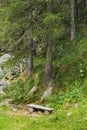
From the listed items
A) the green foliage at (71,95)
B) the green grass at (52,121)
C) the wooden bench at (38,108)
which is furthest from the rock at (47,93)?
the green grass at (52,121)

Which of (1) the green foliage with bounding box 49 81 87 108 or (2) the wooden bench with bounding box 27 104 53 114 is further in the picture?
(1) the green foliage with bounding box 49 81 87 108

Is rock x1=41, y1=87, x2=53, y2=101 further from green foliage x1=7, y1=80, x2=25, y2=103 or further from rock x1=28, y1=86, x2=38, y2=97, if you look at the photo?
green foliage x1=7, y1=80, x2=25, y2=103

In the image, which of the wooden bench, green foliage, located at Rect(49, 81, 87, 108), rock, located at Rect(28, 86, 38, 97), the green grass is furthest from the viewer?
rock, located at Rect(28, 86, 38, 97)

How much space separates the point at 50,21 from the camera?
20.1 metres

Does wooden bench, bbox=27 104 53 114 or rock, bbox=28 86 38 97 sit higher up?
rock, bbox=28 86 38 97

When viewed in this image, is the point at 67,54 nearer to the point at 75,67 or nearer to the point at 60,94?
the point at 75,67

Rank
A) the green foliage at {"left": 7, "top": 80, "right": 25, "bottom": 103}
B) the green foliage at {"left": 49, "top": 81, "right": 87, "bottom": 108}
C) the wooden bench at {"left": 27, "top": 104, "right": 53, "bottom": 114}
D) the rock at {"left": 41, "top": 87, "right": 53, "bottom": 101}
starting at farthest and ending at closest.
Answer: the green foliage at {"left": 7, "top": 80, "right": 25, "bottom": 103} → the rock at {"left": 41, "top": 87, "right": 53, "bottom": 101} → the green foliage at {"left": 49, "top": 81, "right": 87, "bottom": 108} → the wooden bench at {"left": 27, "top": 104, "right": 53, "bottom": 114}

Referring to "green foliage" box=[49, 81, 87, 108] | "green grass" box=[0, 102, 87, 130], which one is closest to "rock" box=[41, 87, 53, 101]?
"green foliage" box=[49, 81, 87, 108]

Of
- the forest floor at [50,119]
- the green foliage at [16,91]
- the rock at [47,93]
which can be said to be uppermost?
the rock at [47,93]

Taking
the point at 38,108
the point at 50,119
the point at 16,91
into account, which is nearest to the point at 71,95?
the point at 38,108

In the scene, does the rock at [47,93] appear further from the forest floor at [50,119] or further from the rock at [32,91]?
the forest floor at [50,119]

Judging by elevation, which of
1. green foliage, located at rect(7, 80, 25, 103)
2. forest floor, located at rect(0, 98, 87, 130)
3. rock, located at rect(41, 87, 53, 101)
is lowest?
green foliage, located at rect(7, 80, 25, 103)

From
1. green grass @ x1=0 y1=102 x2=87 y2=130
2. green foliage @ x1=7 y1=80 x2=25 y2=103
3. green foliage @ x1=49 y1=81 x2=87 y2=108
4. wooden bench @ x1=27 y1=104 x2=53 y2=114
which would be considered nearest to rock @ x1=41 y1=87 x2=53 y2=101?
green foliage @ x1=49 y1=81 x2=87 y2=108

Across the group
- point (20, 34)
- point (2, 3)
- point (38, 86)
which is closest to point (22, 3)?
point (2, 3)
